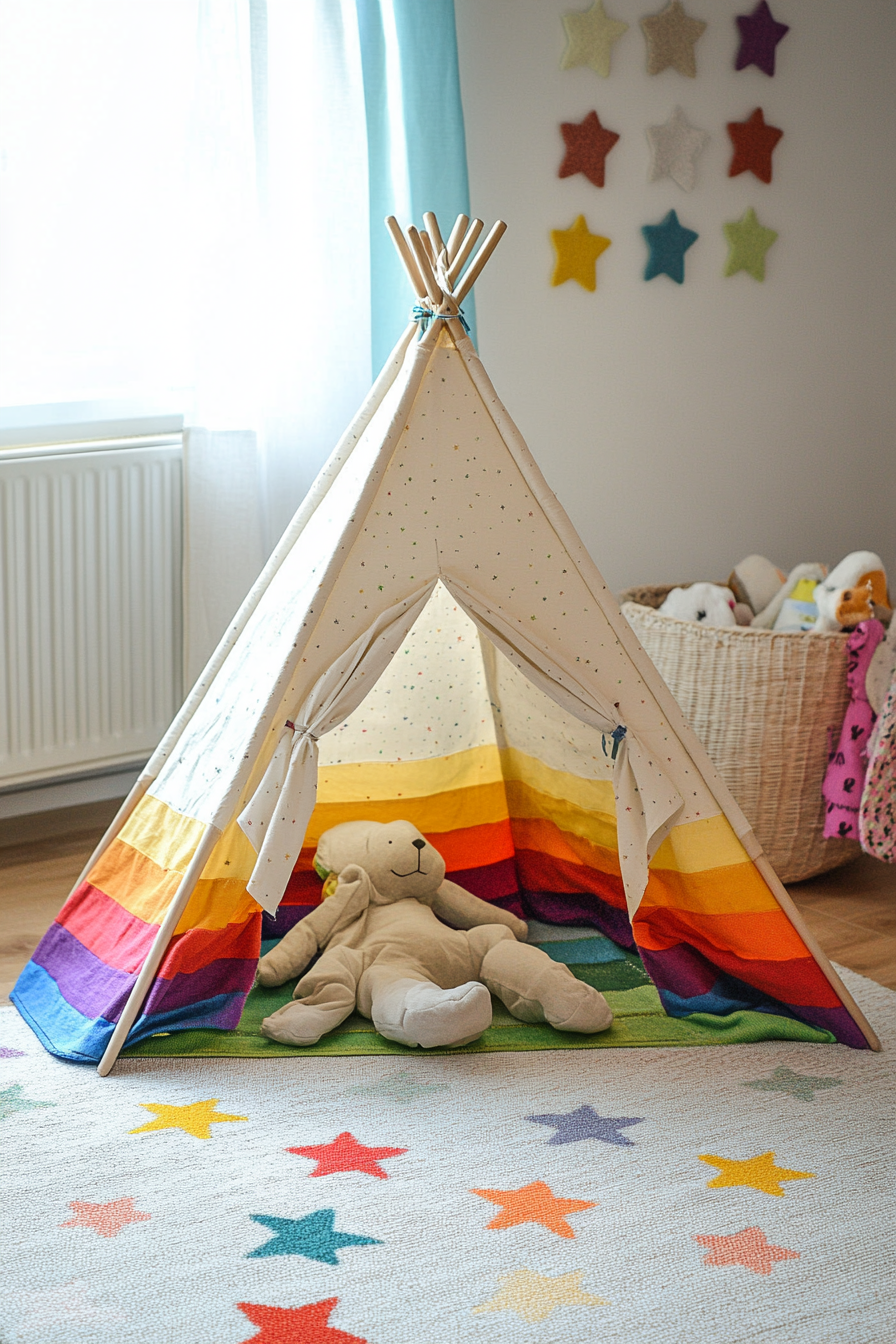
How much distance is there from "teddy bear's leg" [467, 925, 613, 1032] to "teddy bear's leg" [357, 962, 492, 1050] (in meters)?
0.10

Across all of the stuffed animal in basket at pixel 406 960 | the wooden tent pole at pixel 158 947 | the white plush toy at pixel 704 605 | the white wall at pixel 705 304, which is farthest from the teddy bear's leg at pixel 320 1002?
the white wall at pixel 705 304

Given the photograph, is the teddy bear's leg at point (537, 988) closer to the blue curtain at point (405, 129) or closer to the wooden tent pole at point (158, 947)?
the wooden tent pole at point (158, 947)

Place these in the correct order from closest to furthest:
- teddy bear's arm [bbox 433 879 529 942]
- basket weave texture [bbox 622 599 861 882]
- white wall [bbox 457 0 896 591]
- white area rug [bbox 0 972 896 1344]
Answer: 1. white area rug [bbox 0 972 896 1344]
2. teddy bear's arm [bbox 433 879 529 942]
3. basket weave texture [bbox 622 599 861 882]
4. white wall [bbox 457 0 896 591]

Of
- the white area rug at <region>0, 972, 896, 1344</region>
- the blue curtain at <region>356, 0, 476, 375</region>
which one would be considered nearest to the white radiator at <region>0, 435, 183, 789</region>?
the blue curtain at <region>356, 0, 476, 375</region>

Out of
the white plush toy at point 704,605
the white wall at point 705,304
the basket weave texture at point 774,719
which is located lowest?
the basket weave texture at point 774,719

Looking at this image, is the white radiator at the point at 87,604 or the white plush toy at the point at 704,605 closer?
the white radiator at the point at 87,604

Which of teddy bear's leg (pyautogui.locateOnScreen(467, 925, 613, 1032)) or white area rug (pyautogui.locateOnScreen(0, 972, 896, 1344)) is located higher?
teddy bear's leg (pyautogui.locateOnScreen(467, 925, 613, 1032))

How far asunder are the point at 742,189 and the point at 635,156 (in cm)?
40

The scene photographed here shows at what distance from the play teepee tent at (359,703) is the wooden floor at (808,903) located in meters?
0.29

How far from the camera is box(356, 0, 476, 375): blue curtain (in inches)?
113

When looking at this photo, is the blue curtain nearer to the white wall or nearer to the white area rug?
the white wall

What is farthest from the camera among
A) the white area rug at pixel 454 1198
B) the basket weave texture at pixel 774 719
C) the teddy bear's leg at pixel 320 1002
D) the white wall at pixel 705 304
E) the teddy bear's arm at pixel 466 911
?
the white wall at pixel 705 304

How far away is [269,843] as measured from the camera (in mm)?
1930

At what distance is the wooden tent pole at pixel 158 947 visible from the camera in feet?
6.32
